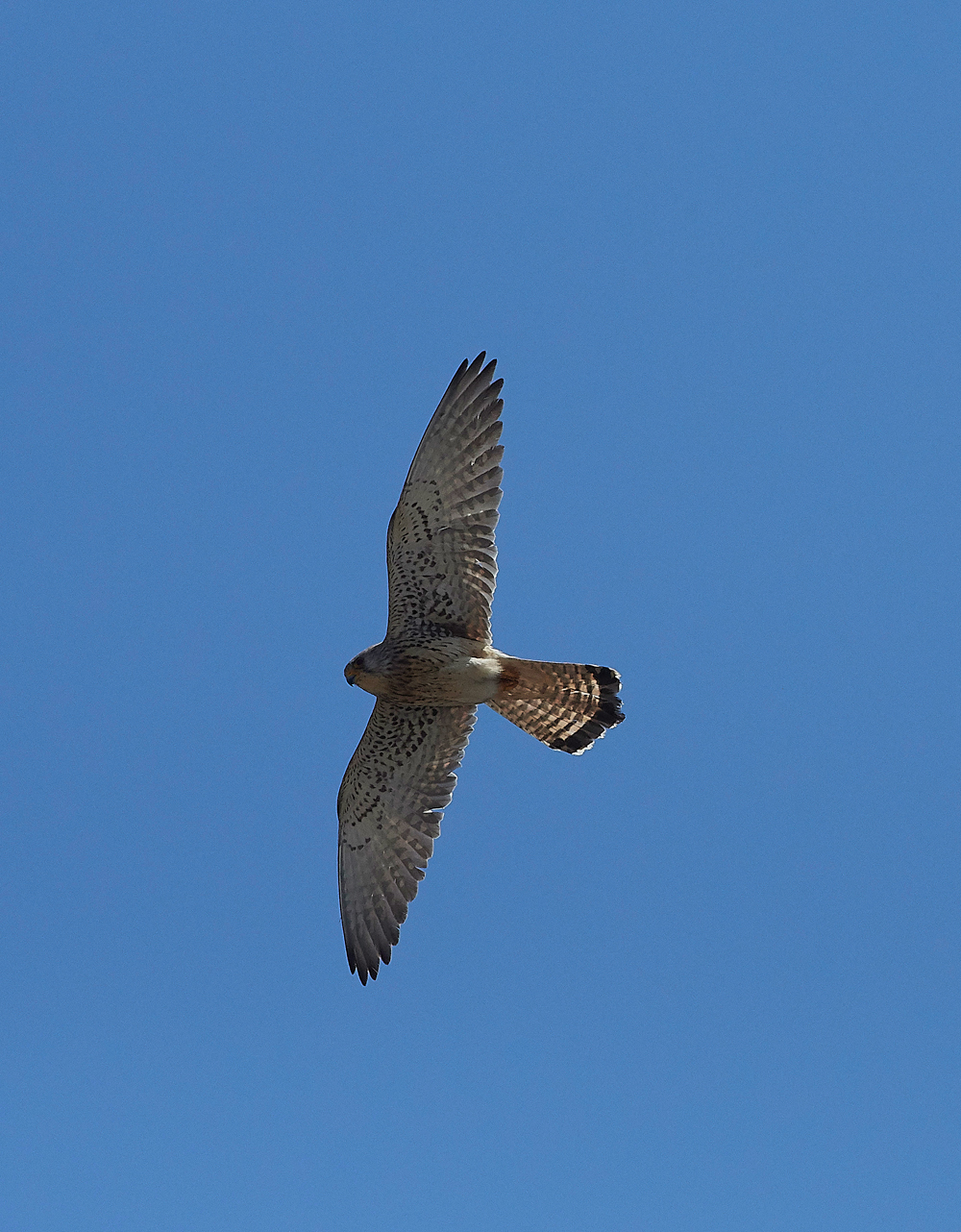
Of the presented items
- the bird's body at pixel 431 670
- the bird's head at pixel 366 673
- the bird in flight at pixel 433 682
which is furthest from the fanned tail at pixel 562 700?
the bird's head at pixel 366 673

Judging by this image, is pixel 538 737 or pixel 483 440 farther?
pixel 538 737

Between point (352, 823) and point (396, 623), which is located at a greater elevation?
point (396, 623)

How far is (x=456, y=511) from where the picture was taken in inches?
331

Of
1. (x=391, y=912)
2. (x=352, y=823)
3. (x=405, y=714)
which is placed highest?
(x=405, y=714)

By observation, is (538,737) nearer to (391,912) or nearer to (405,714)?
(405,714)

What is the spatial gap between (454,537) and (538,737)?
1.47m

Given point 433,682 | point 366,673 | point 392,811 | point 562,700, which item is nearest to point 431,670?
point 433,682

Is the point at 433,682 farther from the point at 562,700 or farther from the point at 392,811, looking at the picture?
the point at 392,811

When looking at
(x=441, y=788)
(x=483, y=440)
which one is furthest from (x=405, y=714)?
(x=483, y=440)

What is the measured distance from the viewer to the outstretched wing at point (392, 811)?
8883 mm

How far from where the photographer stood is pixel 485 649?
8.60 meters

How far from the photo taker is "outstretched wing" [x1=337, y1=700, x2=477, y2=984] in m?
8.88

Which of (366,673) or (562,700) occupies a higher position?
(562,700)

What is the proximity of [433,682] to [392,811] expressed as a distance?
3.48 feet
